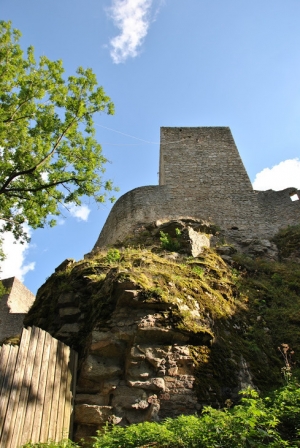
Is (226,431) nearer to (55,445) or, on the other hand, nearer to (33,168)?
(55,445)

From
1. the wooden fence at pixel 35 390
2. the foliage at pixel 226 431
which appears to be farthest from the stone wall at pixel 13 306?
the foliage at pixel 226 431

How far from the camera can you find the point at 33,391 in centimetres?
458

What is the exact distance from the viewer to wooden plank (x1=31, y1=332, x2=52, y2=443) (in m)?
4.41

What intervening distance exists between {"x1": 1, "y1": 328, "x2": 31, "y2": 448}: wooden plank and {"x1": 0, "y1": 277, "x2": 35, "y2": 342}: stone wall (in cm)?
1372

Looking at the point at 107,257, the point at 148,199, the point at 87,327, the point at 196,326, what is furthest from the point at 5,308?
the point at 196,326

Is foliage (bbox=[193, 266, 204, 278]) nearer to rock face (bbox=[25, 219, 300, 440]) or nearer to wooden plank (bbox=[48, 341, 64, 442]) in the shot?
rock face (bbox=[25, 219, 300, 440])

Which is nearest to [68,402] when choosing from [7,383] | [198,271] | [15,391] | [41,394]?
[41,394]

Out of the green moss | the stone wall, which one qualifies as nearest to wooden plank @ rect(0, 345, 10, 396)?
the green moss

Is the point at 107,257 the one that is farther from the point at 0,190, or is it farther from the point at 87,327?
the point at 0,190

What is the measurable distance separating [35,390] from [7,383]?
464 mm

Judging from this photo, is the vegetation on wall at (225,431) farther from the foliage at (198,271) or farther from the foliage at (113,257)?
the foliage at (113,257)

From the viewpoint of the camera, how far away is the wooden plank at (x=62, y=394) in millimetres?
4668

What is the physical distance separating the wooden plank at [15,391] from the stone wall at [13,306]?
45.0ft

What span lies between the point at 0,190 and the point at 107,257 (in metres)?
3.47
